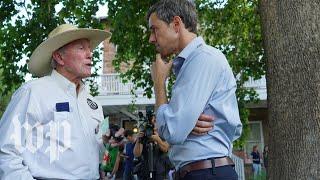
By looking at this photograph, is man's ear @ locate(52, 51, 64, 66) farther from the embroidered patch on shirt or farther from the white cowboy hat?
the embroidered patch on shirt

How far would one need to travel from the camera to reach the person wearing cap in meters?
2.52

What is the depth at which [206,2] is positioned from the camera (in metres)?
12.5

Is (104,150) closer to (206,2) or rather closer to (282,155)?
(282,155)

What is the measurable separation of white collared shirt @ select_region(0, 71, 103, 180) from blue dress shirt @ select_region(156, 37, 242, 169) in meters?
0.51

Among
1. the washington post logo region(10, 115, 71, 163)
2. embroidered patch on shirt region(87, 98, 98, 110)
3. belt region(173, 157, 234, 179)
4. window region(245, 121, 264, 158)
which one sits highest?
embroidered patch on shirt region(87, 98, 98, 110)

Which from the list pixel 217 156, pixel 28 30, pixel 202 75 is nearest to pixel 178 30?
pixel 202 75

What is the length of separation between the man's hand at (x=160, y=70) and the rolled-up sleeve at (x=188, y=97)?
11 cm

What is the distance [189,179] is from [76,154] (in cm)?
63

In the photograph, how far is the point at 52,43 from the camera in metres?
2.95

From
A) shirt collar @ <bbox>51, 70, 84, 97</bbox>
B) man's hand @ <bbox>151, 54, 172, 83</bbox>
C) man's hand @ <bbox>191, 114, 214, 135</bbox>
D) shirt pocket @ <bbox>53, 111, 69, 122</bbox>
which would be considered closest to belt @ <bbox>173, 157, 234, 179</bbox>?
man's hand @ <bbox>191, 114, 214, 135</bbox>

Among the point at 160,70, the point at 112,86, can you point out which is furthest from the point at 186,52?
the point at 112,86

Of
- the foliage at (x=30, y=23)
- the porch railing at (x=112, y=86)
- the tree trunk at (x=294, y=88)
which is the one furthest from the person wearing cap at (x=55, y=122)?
the porch railing at (x=112, y=86)

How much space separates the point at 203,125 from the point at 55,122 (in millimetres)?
796

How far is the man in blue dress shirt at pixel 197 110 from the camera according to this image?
2320mm
